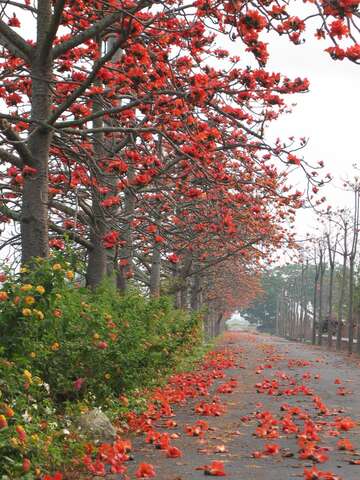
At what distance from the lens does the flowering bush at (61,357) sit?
412 cm

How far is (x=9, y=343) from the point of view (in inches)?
178

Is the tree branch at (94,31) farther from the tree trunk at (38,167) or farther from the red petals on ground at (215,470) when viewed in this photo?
the red petals on ground at (215,470)

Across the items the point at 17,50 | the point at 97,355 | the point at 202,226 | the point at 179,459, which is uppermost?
→ the point at 17,50

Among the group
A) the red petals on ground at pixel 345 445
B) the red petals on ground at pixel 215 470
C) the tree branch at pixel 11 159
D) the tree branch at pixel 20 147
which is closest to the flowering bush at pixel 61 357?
the red petals on ground at pixel 215 470

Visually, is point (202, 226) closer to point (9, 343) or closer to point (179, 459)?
point (179, 459)

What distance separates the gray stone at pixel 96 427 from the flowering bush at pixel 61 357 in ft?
0.49

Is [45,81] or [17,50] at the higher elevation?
[17,50]

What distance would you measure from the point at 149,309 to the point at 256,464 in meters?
4.92

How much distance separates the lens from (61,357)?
6703 millimetres

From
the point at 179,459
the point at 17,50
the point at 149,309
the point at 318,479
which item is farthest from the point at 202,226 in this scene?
the point at 318,479

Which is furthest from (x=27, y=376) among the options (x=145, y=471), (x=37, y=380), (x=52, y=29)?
(x=52, y=29)

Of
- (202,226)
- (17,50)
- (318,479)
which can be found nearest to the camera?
(318,479)

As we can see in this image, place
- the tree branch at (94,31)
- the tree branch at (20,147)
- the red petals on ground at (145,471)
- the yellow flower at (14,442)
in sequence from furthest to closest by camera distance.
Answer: the tree branch at (20,147) → the tree branch at (94,31) → the red petals on ground at (145,471) → the yellow flower at (14,442)

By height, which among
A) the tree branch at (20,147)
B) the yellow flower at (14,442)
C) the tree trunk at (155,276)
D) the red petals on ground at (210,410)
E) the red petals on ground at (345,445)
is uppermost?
the tree branch at (20,147)
